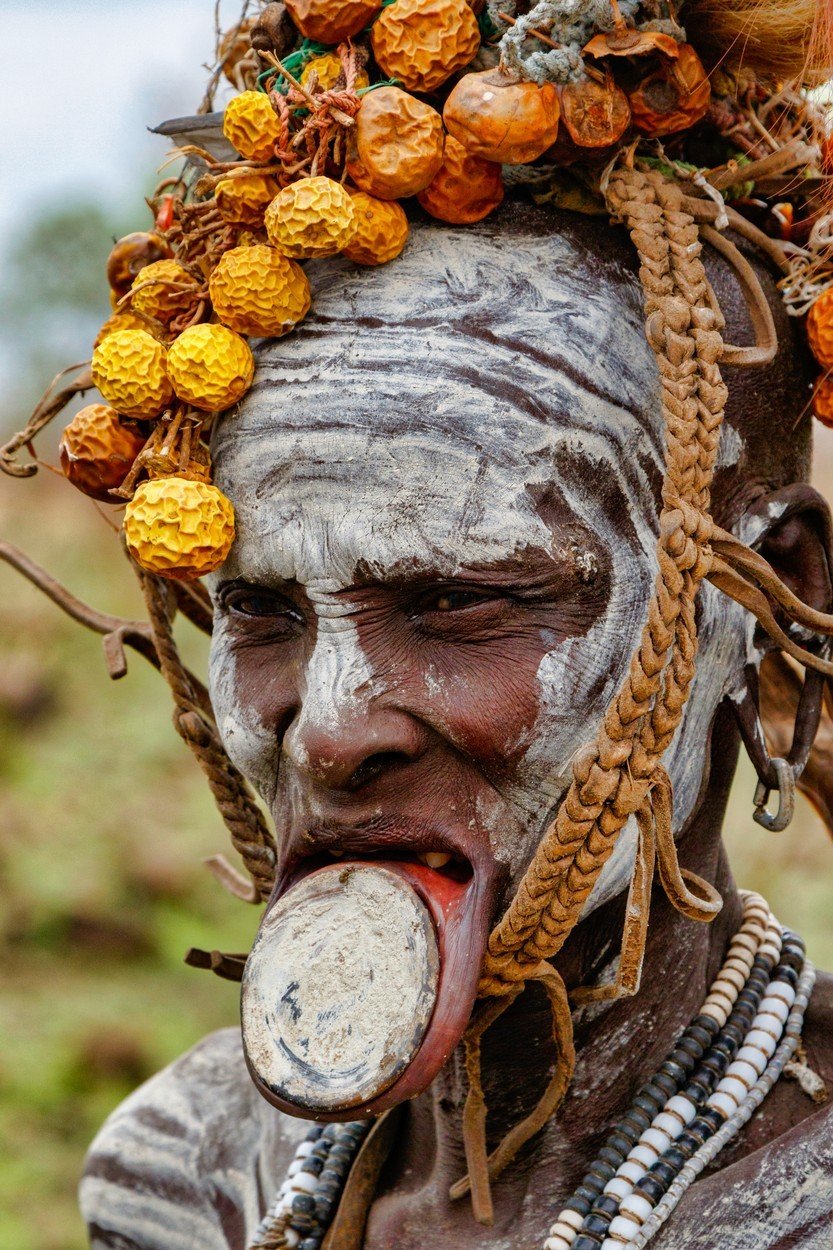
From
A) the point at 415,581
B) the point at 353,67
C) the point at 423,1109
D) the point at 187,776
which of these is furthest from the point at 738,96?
the point at 187,776

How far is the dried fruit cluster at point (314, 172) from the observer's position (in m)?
1.65

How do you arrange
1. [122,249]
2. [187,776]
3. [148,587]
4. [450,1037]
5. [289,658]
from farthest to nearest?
[187,776], [148,587], [122,249], [289,658], [450,1037]

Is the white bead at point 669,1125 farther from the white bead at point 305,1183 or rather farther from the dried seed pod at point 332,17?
the dried seed pod at point 332,17

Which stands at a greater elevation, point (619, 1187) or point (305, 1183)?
point (619, 1187)

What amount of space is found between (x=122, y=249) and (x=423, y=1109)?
1.27 metres

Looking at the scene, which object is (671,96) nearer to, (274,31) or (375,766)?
(274,31)

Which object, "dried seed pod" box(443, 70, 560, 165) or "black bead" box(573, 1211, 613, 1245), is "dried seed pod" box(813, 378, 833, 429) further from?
"black bead" box(573, 1211, 613, 1245)

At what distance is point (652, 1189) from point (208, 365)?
3.68ft

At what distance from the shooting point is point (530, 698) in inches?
65.8

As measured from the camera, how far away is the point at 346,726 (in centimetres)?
164

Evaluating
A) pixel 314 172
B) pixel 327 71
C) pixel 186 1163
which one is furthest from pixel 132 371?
pixel 186 1163

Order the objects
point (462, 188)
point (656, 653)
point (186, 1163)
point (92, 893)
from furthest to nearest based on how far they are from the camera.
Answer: point (92, 893), point (186, 1163), point (462, 188), point (656, 653)

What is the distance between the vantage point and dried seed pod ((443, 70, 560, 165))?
5.34 ft

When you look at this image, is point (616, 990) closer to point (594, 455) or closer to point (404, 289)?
point (594, 455)
